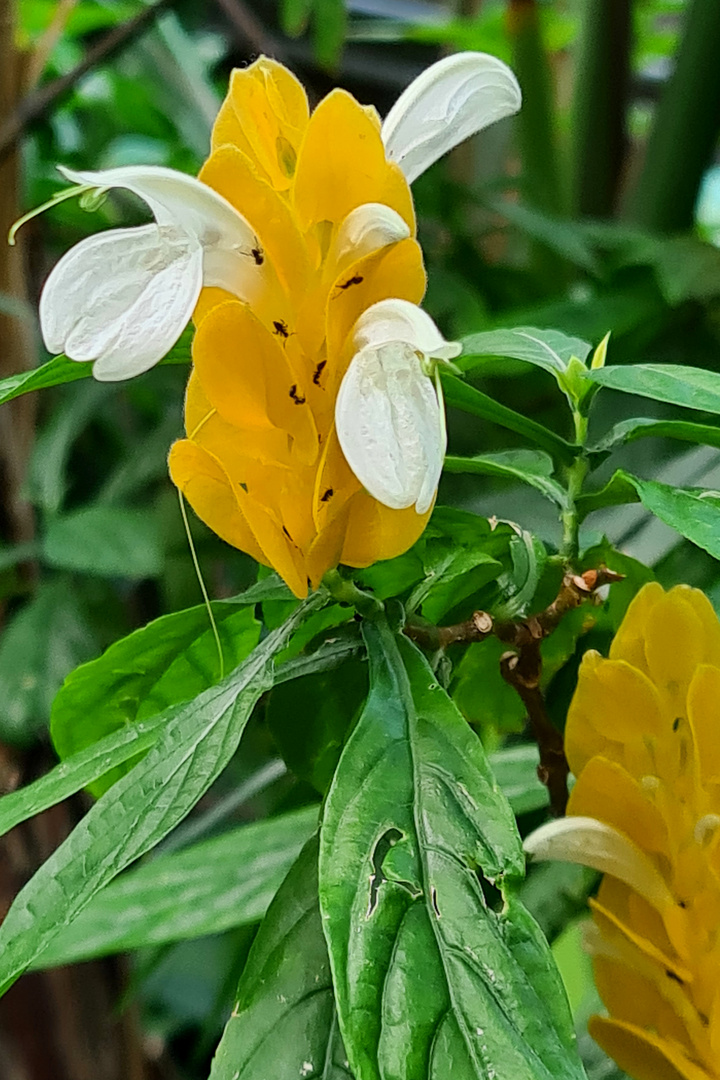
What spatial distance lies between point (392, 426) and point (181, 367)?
798mm

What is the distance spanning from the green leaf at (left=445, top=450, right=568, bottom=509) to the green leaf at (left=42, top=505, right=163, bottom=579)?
435 millimetres

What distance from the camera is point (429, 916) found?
209 mm

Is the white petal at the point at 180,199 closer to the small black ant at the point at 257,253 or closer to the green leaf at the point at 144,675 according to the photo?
the small black ant at the point at 257,253

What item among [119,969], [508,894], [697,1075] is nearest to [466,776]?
[508,894]

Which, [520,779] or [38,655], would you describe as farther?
[38,655]

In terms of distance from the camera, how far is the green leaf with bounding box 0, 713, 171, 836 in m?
0.25

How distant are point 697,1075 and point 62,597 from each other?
635 mm

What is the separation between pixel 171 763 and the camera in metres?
0.24

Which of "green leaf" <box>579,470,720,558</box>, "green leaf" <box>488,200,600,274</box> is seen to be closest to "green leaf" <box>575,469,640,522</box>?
"green leaf" <box>579,470,720,558</box>

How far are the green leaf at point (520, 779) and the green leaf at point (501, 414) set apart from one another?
178mm

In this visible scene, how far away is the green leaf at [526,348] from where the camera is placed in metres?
0.29

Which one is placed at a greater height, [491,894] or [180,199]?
[180,199]

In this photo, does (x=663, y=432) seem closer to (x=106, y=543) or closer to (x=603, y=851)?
(x=603, y=851)

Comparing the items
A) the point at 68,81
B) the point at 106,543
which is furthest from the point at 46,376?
the point at 68,81
